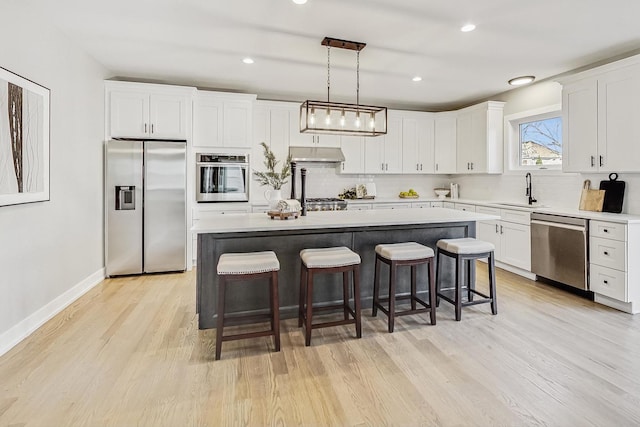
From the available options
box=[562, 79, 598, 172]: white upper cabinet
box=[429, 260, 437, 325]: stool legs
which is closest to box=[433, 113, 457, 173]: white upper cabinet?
box=[562, 79, 598, 172]: white upper cabinet

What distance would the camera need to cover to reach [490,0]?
261 centimetres

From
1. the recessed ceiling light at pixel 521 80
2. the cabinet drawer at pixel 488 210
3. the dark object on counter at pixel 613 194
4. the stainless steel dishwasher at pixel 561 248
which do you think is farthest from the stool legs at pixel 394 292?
the recessed ceiling light at pixel 521 80

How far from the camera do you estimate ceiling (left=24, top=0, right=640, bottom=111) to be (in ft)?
8.95

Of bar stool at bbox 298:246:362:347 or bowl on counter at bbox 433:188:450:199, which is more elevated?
bowl on counter at bbox 433:188:450:199

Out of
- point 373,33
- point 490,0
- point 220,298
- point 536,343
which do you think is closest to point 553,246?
point 536,343

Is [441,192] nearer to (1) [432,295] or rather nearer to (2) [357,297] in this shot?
(1) [432,295]

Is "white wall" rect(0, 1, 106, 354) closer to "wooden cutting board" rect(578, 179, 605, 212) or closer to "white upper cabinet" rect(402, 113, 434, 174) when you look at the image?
"white upper cabinet" rect(402, 113, 434, 174)

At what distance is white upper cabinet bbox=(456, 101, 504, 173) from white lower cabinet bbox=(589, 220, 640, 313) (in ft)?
6.84

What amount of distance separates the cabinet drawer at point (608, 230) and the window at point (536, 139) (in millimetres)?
1345

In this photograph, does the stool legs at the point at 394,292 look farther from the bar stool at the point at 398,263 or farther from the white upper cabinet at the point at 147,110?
the white upper cabinet at the point at 147,110

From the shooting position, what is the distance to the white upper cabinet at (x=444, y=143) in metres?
6.11

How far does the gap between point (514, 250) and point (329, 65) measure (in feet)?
11.1

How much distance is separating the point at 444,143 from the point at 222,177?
398 cm

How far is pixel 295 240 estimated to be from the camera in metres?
2.99
